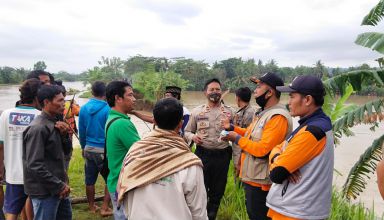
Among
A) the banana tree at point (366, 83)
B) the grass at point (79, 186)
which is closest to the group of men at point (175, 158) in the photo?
the grass at point (79, 186)

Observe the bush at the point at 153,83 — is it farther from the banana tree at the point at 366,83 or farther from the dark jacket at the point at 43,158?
the dark jacket at the point at 43,158

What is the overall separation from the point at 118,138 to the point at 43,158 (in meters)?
0.59

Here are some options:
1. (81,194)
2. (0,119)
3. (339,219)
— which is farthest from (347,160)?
(0,119)

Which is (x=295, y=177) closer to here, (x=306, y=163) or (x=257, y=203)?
(x=306, y=163)

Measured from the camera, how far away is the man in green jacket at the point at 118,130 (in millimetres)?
2547

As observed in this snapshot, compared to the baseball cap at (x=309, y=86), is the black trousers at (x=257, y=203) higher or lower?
lower

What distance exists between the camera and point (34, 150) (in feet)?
8.25

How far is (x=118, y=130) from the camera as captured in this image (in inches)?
100

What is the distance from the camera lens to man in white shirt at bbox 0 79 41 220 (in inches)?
120

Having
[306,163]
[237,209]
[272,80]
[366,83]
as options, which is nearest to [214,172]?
[237,209]

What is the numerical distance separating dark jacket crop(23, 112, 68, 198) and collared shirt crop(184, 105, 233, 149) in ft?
5.55

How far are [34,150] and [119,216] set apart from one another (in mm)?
839

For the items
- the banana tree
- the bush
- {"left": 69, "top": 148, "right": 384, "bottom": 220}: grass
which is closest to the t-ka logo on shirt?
{"left": 69, "top": 148, "right": 384, "bottom": 220}: grass

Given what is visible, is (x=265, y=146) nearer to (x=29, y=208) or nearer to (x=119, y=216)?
(x=119, y=216)
